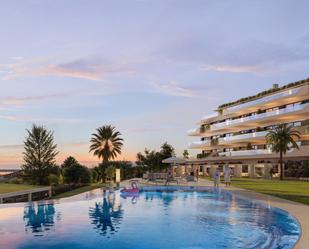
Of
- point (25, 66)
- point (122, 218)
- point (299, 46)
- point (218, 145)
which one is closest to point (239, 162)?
point (218, 145)

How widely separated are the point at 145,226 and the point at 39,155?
29080mm

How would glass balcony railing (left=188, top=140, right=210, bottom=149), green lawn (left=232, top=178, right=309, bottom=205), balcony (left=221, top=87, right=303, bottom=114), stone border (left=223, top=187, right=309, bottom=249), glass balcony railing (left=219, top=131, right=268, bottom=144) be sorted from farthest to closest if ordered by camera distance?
glass balcony railing (left=188, top=140, right=210, bottom=149) < glass balcony railing (left=219, top=131, right=268, bottom=144) < balcony (left=221, top=87, right=303, bottom=114) < green lawn (left=232, top=178, right=309, bottom=205) < stone border (left=223, top=187, right=309, bottom=249)

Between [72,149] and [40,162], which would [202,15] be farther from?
[72,149]

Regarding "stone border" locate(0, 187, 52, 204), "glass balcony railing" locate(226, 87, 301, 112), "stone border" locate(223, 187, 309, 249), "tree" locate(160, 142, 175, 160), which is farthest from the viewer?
"tree" locate(160, 142, 175, 160)

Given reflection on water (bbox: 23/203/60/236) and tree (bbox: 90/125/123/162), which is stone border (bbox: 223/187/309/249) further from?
tree (bbox: 90/125/123/162)

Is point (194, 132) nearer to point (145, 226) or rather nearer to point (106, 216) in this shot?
point (106, 216)

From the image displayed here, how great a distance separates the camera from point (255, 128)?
2635 inches

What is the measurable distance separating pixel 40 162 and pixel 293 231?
32.6 m

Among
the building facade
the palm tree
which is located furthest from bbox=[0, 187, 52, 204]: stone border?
the building facade

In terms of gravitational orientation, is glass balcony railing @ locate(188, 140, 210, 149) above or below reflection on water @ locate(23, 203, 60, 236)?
above

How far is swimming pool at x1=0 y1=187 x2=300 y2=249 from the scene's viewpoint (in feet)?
36.0

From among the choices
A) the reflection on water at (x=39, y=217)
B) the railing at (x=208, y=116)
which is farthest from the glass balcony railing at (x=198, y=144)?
the reflection on water at (x=39, y=217)

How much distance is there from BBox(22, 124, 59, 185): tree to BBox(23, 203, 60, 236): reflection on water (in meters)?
22.6

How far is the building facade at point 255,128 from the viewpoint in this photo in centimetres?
5356
